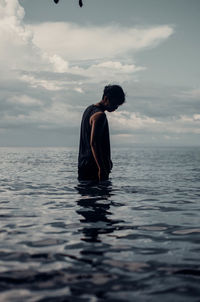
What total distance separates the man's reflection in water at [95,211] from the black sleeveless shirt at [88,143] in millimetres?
646

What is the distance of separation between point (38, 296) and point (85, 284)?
464 mm

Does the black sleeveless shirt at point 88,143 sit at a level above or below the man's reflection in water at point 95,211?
above

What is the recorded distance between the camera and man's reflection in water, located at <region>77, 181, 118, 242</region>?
5054mm

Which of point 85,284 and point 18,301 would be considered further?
point 85,284

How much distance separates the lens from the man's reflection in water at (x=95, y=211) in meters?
5.05

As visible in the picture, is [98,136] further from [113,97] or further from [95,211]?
[95,211]

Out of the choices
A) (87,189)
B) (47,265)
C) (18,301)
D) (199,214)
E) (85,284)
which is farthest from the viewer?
(87,189)

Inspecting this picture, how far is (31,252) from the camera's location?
4090 millimetres

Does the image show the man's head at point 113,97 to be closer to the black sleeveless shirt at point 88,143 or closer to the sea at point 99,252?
the black sleeveless shirt at point 88,143

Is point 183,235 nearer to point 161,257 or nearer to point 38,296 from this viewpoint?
point 161,257

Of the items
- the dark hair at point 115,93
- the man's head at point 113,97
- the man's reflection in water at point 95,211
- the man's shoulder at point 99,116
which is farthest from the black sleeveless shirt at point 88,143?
the man's reflection in water at point 95,211

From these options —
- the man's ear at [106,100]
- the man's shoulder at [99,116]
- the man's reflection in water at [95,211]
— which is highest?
the man's ear at [106,100]

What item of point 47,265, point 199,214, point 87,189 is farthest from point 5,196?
point 47,265

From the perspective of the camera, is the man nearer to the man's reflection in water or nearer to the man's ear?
the man's ear
